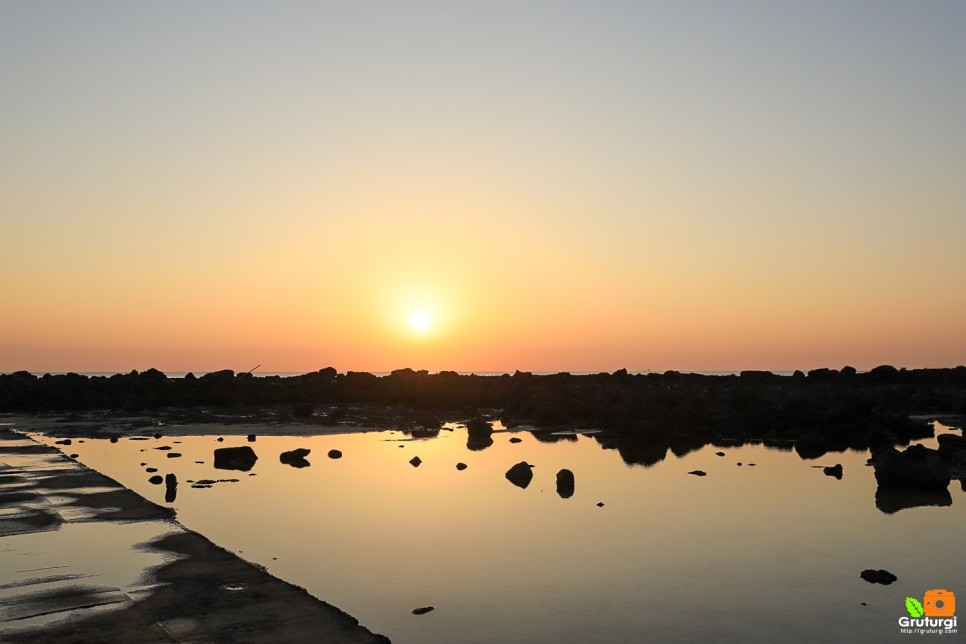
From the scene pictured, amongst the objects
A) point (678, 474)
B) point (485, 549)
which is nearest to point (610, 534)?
point (485, 549)

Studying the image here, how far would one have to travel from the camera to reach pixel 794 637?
478 inches

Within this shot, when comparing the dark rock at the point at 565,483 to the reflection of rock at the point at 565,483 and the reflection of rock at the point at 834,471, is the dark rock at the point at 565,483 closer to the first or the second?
the reflection of rock at the point at 565,483

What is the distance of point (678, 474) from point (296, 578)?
18.7 meters

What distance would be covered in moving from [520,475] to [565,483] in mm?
2102

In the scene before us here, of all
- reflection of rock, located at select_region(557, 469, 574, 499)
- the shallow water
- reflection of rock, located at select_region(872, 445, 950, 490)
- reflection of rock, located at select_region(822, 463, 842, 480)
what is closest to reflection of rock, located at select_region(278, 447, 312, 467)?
the shallow water

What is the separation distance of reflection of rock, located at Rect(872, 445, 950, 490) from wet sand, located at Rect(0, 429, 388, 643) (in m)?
21.3

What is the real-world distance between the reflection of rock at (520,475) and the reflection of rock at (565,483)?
1347mm

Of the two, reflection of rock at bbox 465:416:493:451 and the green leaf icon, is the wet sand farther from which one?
reflection of rock at bbox 465:416:493:451

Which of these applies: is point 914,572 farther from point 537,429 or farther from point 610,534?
point 537,429

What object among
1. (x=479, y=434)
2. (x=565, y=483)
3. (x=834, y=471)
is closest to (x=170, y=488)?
(x=565, y=483)

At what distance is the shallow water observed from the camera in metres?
13.0

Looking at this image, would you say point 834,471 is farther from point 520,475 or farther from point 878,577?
point 878,577

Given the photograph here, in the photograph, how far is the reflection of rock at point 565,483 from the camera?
25.6 m

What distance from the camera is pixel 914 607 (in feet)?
44.2
